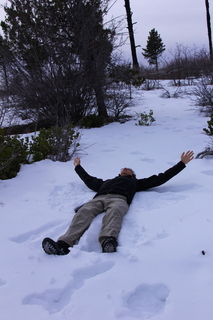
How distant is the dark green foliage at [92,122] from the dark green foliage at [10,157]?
3.55 metres

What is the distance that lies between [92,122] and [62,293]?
7.00m

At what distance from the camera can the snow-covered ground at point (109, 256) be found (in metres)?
1.85

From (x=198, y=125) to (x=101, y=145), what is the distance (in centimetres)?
310

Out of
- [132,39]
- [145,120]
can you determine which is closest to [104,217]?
[145,120]

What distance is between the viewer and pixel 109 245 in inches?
98.0

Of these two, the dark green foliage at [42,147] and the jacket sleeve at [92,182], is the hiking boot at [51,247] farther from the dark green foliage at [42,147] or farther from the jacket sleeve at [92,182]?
the dark green foliage at [42,147]

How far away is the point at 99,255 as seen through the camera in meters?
2.41

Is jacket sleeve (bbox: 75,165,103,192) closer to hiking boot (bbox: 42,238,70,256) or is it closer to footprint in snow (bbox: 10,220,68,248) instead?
footprint in snow (bbox: 10,220,68,248)

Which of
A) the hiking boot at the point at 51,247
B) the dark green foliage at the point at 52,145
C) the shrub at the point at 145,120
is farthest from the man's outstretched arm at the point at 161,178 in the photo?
the shrub at the point at 145,120

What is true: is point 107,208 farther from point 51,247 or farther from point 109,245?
point 51,247

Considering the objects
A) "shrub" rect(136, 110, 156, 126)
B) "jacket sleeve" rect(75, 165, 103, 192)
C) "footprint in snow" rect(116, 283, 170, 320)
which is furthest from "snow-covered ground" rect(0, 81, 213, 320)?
"shrub" rect(136, 110, 156, 126)

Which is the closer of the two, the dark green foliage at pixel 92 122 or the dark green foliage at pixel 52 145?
the dark green foliage at pixel 52 145

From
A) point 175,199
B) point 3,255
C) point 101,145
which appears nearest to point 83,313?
point 3,255

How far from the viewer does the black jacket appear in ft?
11.9
